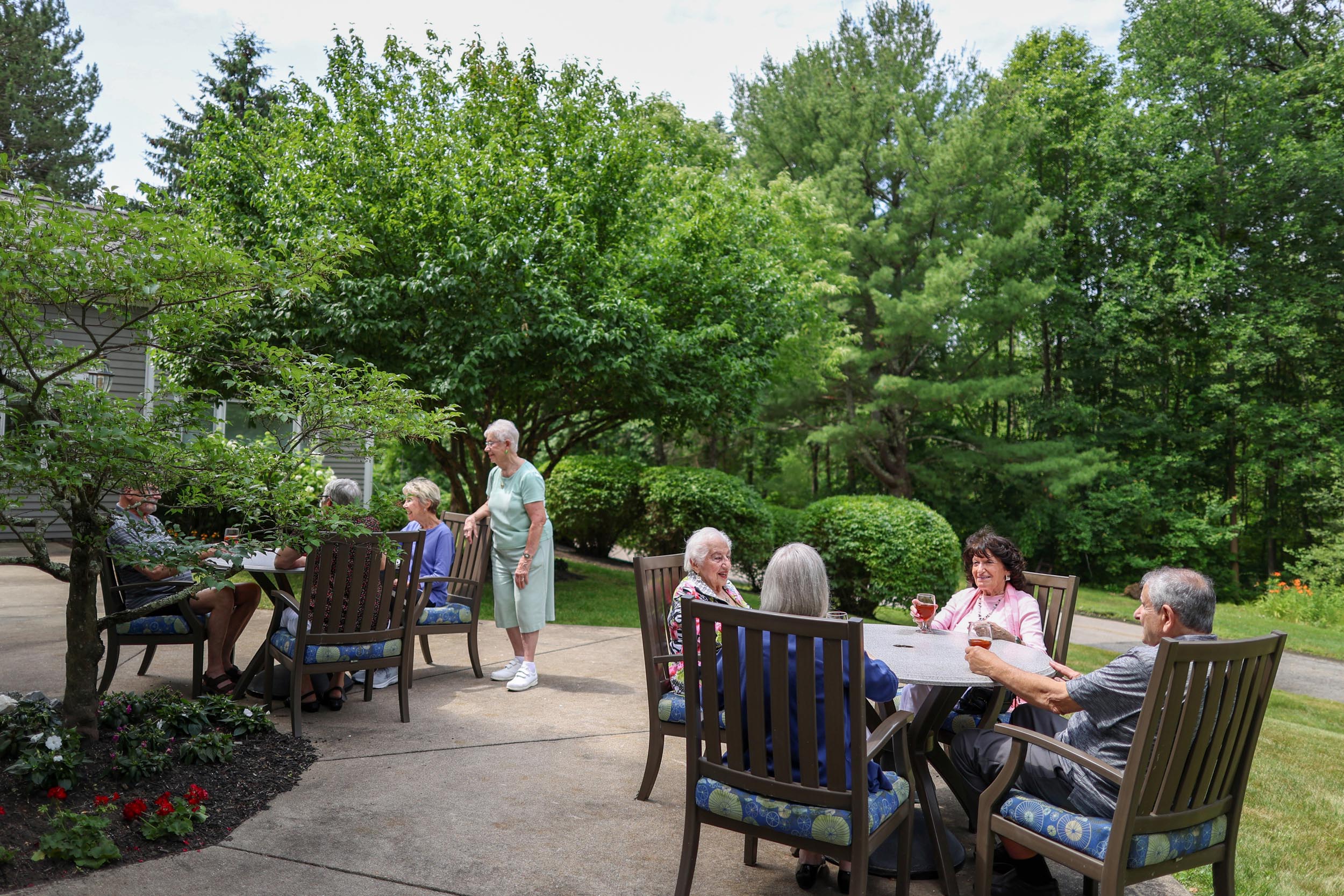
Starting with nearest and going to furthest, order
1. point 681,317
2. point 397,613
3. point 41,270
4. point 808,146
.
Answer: point 41,270 < point 397,613 < point 681,317 < point 808,146

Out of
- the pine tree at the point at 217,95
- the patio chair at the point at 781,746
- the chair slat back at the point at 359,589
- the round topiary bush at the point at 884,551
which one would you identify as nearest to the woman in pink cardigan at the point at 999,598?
the patio chair at the point at 781,746

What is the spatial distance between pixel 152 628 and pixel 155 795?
1719 millimetres

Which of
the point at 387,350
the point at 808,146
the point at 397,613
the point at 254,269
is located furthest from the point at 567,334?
the point at 808,146

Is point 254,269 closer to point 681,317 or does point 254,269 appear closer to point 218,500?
point 218,500

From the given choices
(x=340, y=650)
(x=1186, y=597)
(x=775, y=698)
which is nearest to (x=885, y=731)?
(x=775, y=698)

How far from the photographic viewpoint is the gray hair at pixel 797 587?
2.85 meters

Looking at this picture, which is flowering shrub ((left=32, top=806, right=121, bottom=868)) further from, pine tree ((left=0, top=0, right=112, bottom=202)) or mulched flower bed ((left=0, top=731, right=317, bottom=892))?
pine tree ((left=0, top=0, right=112, bottom=202))

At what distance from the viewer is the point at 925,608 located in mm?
3943

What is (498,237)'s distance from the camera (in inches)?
344

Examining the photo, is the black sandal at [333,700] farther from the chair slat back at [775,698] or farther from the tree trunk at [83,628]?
the chair slat back at [775,698]

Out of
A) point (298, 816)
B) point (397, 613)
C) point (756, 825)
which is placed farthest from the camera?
point (397, 613)

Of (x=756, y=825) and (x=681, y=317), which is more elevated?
(x=681, y=317)

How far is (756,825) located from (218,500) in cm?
261

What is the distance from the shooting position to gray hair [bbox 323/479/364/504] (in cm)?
507
